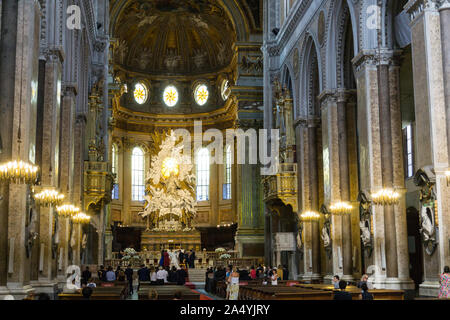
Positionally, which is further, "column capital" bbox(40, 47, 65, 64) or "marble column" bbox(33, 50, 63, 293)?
"column capital" bbox(40, 47, 65, 64)

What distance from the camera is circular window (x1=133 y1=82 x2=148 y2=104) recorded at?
48.8 metres

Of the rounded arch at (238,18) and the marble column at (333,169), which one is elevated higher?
the rounded arch at (238,18)

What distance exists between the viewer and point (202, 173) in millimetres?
48844

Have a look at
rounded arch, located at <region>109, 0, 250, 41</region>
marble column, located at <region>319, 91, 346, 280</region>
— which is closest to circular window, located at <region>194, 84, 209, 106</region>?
rounded arch, located at <region>109, 0, 250, 41</region>

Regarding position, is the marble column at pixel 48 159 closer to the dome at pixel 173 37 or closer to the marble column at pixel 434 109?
the marble column at pixel 434 109

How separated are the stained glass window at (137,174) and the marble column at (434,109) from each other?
34137 mm

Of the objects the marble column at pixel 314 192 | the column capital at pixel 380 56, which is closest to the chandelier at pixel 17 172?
the column capital at pixel 380 56

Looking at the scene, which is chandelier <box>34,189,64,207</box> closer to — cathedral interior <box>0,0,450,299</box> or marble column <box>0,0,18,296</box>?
cathedral interior <box>0,0,450,299</box>

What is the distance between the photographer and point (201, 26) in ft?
154

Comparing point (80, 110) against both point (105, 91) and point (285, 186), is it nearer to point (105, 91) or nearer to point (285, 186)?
point (105, 91)

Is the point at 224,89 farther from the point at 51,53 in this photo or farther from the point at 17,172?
the point at 17,172

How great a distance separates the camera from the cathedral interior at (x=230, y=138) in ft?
50.5

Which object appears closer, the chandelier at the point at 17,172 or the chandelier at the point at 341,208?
the chandelier at the point at 17,172

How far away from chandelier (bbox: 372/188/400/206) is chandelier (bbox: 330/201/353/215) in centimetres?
416
